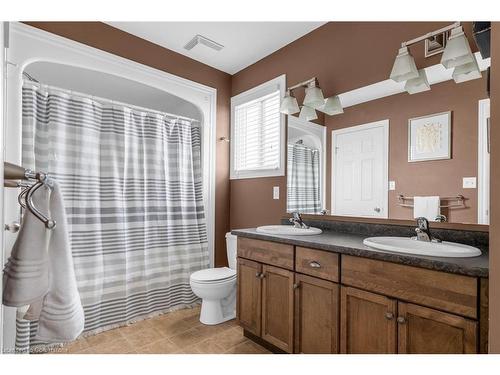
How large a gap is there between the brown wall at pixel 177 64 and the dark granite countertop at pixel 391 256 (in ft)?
3.67

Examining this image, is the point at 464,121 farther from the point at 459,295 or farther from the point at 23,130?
the point at 23,130

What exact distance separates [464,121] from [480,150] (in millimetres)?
187

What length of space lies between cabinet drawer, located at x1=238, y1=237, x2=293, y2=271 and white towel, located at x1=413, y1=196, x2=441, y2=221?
79 cm

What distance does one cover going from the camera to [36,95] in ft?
6.03

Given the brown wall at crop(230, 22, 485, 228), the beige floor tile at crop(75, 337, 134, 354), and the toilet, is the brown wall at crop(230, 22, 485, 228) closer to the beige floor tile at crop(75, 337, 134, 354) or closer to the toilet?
the toilet

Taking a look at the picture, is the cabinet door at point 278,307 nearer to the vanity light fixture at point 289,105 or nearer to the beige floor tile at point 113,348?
the beige floor tile at point 113,348

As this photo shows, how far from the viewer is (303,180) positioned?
87.7 inches

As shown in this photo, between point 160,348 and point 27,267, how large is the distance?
142cm

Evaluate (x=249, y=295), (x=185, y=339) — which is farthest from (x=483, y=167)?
(x=185, y=339)

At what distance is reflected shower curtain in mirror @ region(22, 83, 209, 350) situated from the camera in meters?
1.93

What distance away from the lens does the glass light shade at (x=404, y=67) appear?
1.57m

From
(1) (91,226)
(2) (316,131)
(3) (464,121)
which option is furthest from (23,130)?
(3) (464,121)

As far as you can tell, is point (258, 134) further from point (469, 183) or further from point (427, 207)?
point (469, 183)
